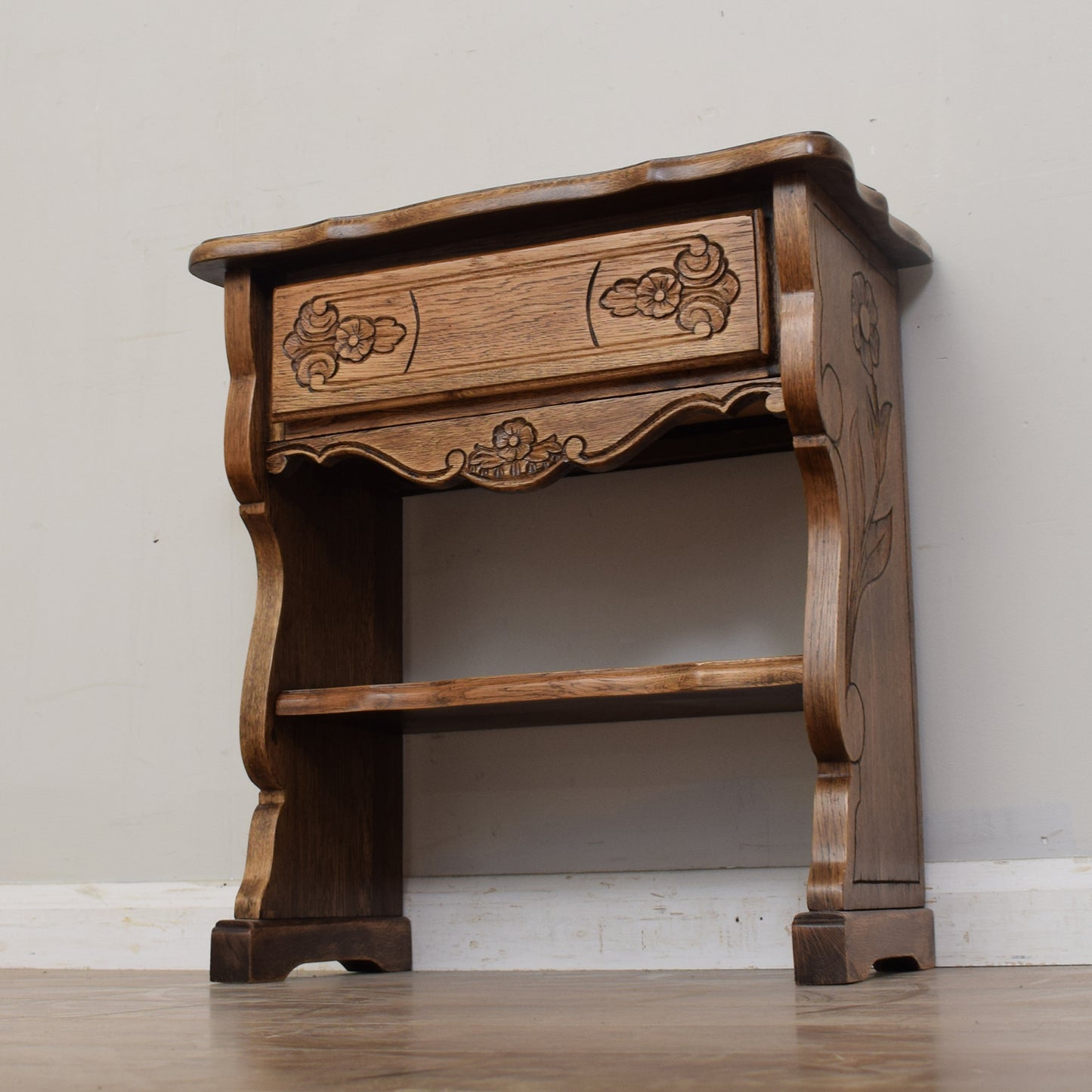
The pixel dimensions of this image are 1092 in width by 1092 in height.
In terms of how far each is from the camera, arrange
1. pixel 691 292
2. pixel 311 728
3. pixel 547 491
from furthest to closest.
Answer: pixel 547 491, pixel 311 728, pixel 691 292

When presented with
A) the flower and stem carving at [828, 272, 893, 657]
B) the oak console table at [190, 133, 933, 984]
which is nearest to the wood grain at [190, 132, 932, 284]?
the oak console table at [190, 133, 933, 984]

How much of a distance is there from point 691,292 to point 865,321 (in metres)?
0.28

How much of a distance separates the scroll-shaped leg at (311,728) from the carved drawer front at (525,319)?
91mm

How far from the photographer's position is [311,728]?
1.82 metres

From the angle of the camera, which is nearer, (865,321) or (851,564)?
(851,564)

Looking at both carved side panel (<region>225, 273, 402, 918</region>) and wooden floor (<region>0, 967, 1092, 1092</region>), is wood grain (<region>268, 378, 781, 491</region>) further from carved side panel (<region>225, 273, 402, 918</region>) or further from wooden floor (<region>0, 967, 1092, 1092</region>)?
wooden floor (<region>0, 967, 1092, 1092</region>)

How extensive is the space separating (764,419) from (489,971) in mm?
788

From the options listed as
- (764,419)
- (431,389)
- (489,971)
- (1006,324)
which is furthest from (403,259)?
(489,971)

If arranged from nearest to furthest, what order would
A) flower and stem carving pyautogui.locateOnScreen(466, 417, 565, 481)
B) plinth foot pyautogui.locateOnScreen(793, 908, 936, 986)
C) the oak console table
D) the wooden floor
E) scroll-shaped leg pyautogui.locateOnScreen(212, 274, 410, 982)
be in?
the wooden floor, plinth foot pyautogui.locateOnScreen(793, 908, 936, 986), the oak console table, flower and stem carving pyautogui.locateOnScreen(466, 417, 565, 481), scroll-shaped leg pyautogui.locateOnScreen(212, 274, 410, 982)

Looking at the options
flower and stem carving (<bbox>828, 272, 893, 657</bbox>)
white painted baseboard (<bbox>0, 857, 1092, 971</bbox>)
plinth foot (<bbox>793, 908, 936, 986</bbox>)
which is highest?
flower and stem carving (<bbox>828, 272, 893, 657</bbox>)

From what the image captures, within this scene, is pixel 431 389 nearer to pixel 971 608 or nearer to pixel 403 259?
pixel 403 259

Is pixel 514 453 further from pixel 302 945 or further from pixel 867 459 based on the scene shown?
pixel 302 945

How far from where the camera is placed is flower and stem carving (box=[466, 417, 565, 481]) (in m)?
1.62

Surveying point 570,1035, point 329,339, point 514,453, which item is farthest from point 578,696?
point 570,1035
